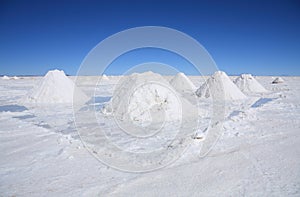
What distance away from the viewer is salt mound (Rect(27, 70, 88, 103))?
1058 centimetres

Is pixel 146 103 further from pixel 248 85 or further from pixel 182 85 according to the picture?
pixel 248 85

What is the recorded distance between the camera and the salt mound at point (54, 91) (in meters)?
10.6

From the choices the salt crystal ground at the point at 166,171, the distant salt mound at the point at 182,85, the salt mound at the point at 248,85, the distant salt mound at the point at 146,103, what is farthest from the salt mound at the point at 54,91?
the salt mound at the point at 248,85

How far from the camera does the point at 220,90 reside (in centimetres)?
1240

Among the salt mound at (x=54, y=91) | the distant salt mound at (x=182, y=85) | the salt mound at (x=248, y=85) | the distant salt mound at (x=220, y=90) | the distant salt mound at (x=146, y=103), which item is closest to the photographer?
the distant salt mound at (x=146, y=103)

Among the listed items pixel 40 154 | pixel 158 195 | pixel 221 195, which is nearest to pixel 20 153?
pixel 40 154

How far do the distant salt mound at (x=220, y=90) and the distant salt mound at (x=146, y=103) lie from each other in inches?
210

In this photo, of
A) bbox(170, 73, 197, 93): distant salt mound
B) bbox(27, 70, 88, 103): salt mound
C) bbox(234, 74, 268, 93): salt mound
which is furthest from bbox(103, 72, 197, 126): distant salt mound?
bbox(234, 74, 268, 93): salt mound

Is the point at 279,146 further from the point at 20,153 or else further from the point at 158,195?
the point at 20,153

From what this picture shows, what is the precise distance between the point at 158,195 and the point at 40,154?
7.45 feet

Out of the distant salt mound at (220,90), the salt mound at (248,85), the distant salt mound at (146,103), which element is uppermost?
the salt mound at (248,85)

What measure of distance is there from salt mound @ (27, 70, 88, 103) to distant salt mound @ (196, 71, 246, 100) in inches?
251

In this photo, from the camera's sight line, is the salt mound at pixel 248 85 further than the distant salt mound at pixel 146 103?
Yes

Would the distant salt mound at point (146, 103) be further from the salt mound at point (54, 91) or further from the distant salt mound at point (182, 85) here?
the distant salt mound at point (182, 85)
